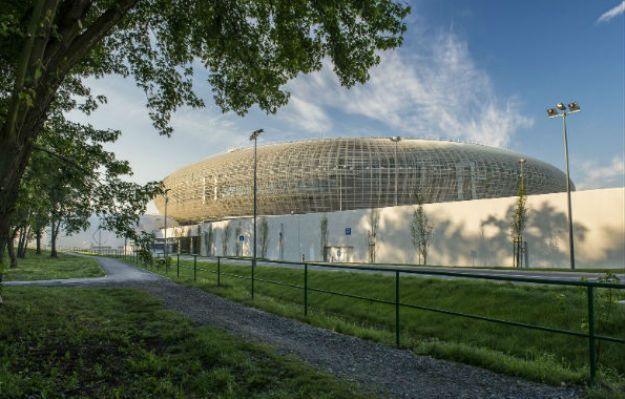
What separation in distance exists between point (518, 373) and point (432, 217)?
31075mm

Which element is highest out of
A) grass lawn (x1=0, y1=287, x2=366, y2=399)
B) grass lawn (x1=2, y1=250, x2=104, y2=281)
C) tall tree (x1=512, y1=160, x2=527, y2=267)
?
tall tree (x1=512, y1=160, x2=527, y2=267)

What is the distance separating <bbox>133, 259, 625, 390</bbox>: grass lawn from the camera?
6.78 meters

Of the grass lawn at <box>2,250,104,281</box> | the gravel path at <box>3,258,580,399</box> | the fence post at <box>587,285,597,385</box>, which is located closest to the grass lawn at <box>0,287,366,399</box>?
the gravel path at <box>3,258,580,399</box>

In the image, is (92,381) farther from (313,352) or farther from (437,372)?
(437,372)

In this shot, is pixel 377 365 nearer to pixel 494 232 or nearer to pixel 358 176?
pixel 494 232

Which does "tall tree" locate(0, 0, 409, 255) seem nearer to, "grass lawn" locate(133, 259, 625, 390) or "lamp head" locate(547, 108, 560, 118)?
"grass lawn" locate(133, 259, 625, 390)

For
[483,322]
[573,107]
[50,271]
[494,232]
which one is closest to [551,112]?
[573,107]

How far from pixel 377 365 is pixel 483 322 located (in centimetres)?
571

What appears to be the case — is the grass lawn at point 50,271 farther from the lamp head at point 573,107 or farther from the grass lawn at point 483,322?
the lamp head at point 573,107

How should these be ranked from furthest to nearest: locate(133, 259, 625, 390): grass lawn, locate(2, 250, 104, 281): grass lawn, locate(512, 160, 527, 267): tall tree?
locate(512, 160, 527, 267): tall tree
locate(2, 250, 104, 281): grass lawn
locate(133, 259, 625, 390): grass lawn

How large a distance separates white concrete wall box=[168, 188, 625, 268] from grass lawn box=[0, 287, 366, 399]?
27.3 m

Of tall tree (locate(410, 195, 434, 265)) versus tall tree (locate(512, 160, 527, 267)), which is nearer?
tall tree (locate(512, 160, 527, 267))

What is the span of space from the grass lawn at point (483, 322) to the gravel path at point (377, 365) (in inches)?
17.2

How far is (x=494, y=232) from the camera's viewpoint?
106 ft
